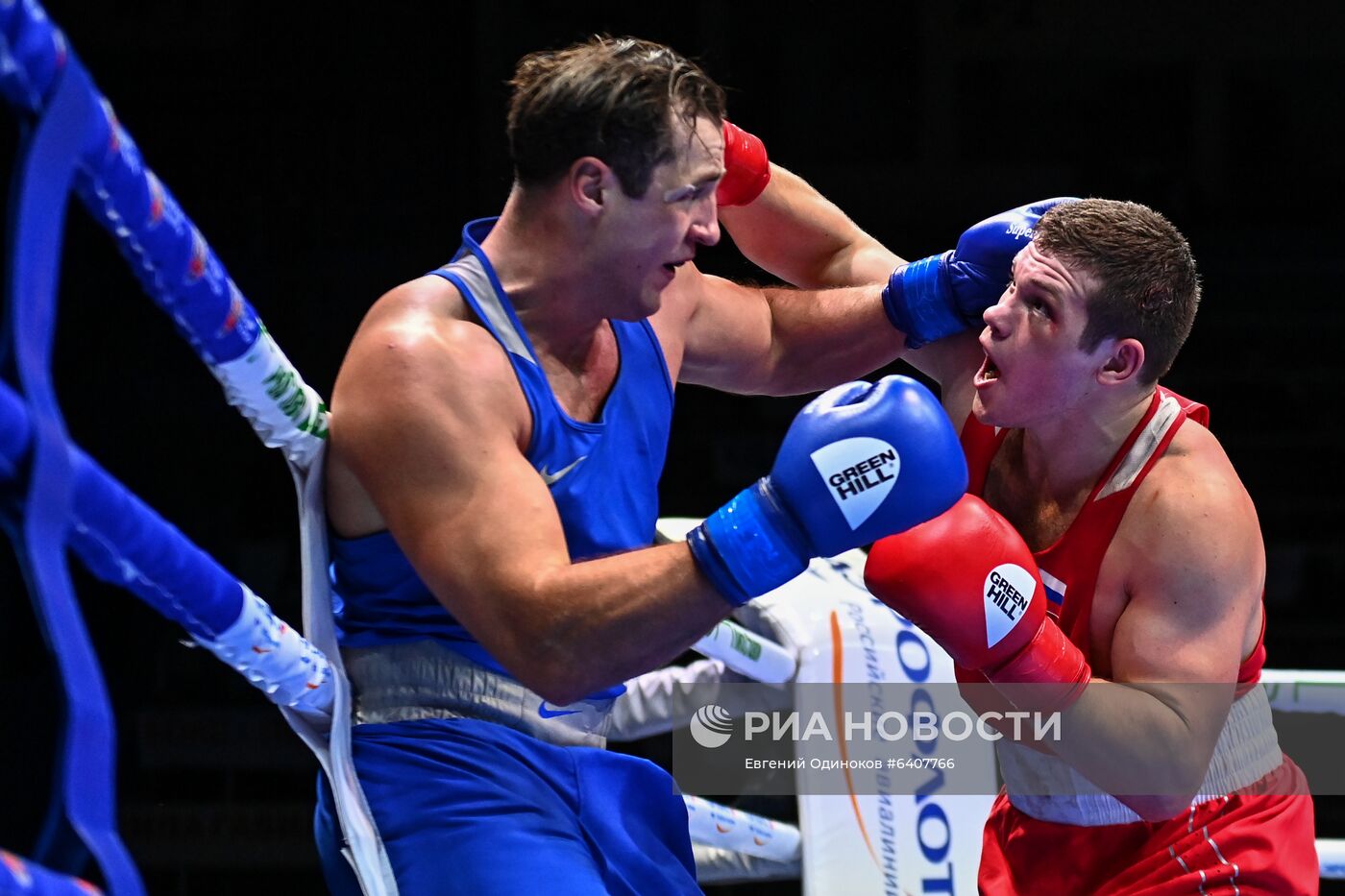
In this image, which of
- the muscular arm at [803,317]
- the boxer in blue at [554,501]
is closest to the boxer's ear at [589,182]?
the boxer in blue at [554,501]

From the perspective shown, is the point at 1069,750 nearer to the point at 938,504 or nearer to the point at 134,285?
the point at 938,504

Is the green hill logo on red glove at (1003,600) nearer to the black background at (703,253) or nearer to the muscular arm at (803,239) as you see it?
the muscular arm at (803,239)

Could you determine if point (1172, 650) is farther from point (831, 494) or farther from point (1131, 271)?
point (831, 494)

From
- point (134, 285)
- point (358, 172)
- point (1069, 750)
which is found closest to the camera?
point (1069, 750)

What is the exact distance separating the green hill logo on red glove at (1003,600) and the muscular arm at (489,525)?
43 centimetres

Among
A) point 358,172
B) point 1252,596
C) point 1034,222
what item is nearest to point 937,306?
point 1034,222

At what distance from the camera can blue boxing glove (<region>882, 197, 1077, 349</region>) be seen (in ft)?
6.69

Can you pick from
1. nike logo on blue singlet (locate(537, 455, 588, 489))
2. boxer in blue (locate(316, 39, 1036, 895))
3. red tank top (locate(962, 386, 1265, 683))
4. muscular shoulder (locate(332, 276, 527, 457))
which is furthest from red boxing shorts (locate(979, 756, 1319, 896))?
muscular shoulder (locate(332, 276, 527, 457))

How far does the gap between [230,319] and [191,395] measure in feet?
10.8

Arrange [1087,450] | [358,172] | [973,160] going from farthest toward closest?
[973,160], [358,172], [1087,450]

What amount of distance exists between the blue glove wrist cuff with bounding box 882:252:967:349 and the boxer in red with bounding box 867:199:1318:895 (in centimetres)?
10

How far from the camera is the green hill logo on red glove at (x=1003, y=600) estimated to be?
5.76 feet

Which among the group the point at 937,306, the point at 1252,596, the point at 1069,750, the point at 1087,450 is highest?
the point at 937,306

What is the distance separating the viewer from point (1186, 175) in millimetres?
5230
